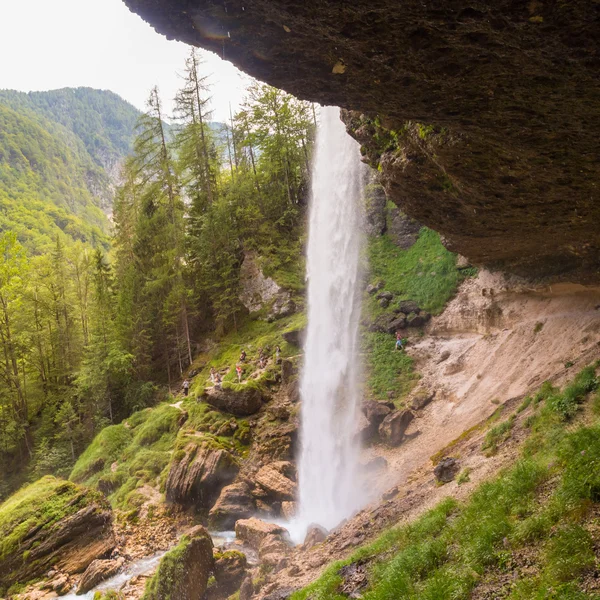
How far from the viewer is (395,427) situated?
49.9 feet

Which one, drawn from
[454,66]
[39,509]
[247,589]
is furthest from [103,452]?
[454,66]

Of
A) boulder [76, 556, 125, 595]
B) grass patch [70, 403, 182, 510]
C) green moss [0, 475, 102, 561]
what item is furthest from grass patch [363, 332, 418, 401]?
green moss [0, 475, 102, 561]

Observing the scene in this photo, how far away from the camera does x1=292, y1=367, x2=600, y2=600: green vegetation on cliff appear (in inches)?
159

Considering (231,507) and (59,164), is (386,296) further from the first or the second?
(59,164)

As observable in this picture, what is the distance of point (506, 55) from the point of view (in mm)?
3439

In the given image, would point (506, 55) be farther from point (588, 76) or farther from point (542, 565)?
point (542, 565)

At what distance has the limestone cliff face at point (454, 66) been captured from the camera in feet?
9.93

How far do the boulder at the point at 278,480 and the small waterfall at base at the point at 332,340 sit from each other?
1.41 ft

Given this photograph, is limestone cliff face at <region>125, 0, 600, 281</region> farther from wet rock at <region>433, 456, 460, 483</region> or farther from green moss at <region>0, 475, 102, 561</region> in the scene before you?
green moss at <region>0, 475, 102, 561</region>

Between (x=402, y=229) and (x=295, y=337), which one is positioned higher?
(x=402, y=229)

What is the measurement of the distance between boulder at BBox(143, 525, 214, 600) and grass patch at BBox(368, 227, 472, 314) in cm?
1343

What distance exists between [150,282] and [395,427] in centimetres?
1914

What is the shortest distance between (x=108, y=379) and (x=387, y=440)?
18.2 meters

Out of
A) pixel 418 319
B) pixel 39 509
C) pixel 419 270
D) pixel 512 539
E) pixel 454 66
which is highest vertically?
pixel 454 66
